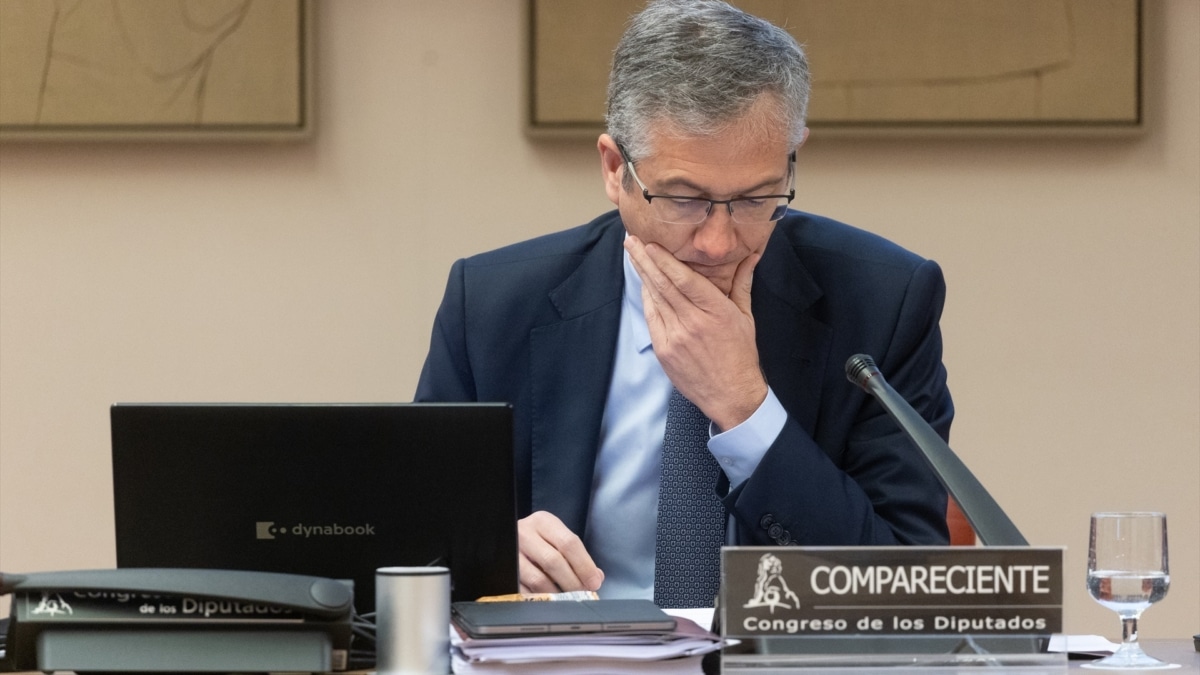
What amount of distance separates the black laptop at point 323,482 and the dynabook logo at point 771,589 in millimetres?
273

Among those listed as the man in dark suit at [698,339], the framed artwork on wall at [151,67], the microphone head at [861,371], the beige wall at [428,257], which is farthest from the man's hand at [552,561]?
the framed artwork on wall at [151,67]

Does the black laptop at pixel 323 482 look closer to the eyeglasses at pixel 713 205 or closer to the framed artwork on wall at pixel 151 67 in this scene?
the eyeglasses at pixel 713 205

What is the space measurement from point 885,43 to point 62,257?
5.60 feet

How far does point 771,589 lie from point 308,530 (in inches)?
18.0

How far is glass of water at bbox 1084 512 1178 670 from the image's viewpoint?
1304mm

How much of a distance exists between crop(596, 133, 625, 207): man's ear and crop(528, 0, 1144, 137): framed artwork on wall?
2.72 ft

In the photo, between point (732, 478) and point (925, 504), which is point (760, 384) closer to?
point (732, 478)

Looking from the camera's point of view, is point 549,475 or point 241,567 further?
point 549,475

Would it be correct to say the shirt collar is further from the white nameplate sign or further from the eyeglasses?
the white nameplate sign

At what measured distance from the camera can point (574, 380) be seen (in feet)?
6.20

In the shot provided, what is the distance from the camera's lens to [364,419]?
1311 mm

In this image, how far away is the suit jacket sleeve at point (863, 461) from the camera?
1.59m

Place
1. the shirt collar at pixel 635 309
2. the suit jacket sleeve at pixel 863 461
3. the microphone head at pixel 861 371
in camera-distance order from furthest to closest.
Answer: the shirt collar at pixel 635 309 < the suit jacket sleeve at pixel 863 461 < the microphone head at pixel 861 371

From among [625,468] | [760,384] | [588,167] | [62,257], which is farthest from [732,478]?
[62,257]
